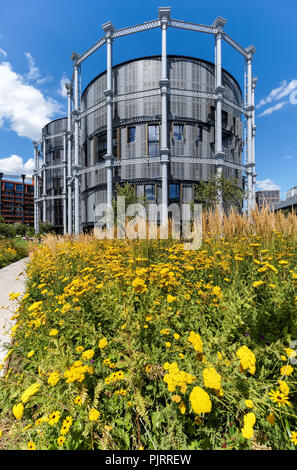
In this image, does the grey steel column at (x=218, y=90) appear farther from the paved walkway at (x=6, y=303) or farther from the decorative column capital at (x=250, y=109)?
the paved walkway at (x=6, y=303)

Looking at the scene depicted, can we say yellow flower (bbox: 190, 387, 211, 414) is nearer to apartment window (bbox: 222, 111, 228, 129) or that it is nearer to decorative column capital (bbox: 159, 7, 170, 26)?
decorative column capital (bbox: 159, 7, 170, 26)

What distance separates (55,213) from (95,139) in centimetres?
1439

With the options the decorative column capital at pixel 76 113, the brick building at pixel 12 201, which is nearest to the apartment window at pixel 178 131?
the decorative column capital at pixel 76 113

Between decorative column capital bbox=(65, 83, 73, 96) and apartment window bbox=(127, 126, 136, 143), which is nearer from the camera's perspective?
apartment window bbox=(127, 126, 136, 143)

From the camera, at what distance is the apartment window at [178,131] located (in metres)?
14.5

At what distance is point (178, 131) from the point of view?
1462cm

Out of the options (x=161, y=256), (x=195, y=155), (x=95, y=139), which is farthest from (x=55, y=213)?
(x=161, y=256)

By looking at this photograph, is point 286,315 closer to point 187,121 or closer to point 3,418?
point 3,418

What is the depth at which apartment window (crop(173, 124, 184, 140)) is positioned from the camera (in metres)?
14.5

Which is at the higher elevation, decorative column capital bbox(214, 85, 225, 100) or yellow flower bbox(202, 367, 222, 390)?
decorative column capital bbox(214, 85, 225, 100)

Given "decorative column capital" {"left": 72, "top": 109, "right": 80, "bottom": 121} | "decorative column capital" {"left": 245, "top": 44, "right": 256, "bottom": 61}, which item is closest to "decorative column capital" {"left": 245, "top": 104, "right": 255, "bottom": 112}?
"decorative column capital" {"left": 245, "top": 44, "right": 256, "bottom": 61}

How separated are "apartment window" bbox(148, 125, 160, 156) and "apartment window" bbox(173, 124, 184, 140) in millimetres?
1346

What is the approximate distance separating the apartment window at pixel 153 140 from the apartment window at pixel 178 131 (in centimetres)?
135
